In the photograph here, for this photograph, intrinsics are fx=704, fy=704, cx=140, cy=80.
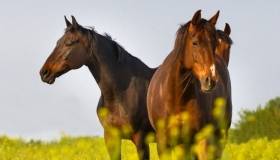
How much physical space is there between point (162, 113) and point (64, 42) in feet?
9.27

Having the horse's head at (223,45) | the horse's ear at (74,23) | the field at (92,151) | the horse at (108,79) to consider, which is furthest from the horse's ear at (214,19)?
the horse's ear at (74,23)

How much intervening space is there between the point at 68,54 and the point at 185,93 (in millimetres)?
2908

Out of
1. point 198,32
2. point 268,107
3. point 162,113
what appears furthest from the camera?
point 268,107

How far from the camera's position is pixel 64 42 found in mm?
11227

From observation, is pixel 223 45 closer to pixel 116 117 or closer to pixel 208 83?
pixel 116 117

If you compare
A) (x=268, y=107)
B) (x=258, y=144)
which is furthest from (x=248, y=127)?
(x=258, y=144)

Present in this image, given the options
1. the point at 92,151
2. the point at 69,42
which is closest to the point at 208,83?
the point at 69,42

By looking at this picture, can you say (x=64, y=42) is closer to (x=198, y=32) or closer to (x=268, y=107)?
(x=198, y=32)

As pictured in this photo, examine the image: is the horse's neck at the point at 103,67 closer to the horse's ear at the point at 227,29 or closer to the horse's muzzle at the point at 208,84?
the horse's ear at the point at 227,29

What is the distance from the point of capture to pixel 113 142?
437 inches

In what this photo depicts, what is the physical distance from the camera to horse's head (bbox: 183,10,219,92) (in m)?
8.10

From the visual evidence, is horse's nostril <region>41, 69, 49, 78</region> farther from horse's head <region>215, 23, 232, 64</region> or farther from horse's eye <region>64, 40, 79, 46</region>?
horse's head <region>215, 23, 232, 64</region>

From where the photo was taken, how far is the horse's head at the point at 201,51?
8102mm

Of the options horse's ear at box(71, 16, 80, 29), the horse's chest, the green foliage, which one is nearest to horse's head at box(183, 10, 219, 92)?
the horse's chest
